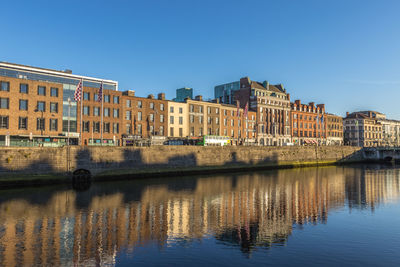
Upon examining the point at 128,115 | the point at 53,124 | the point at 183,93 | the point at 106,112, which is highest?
the point at 183,93

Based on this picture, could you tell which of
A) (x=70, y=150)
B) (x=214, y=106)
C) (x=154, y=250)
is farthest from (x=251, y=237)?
(x=214, y=106)

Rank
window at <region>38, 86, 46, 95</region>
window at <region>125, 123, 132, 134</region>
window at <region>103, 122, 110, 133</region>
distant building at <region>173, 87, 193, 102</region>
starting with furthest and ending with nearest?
distant building at <region>173, 87, 193, 102</region>, window at <region>125, 123, 132, 134</region>, window at <region>103, 122, 110, 133</region>, window at <region>38, 86, 46, 95</region>

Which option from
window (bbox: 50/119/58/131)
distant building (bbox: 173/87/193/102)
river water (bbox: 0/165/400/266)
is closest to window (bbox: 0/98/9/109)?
window (bbox: 50/119/58/131)

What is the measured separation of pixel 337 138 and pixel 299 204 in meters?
131

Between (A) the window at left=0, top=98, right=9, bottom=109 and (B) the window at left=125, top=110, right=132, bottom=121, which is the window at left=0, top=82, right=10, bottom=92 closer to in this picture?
(A) the window at left=0, top=98, right=9, bottom=109

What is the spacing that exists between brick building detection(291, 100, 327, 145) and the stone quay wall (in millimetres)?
31231

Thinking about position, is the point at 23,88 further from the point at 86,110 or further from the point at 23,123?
the point at 86,110

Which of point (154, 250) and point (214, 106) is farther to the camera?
point (214, 106)

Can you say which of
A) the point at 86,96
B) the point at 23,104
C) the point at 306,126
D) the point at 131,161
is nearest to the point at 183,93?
the point at 306,126

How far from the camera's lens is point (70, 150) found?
2114 inches

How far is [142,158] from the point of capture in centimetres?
6331

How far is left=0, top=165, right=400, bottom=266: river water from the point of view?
65.4ft

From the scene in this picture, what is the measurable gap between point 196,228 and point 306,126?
406 ft

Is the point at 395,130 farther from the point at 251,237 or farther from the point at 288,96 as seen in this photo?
the point at 251,237
